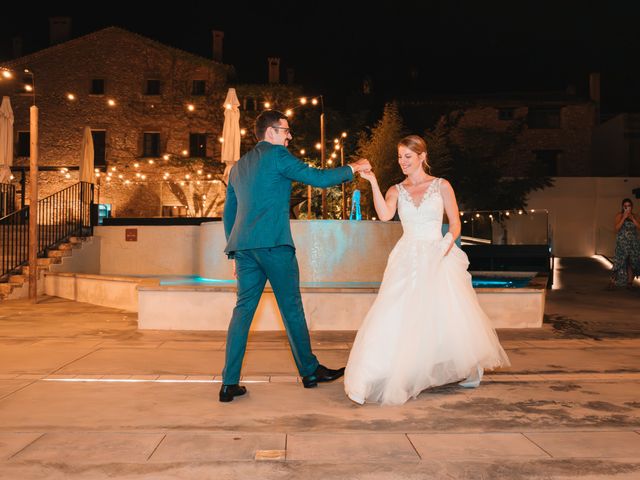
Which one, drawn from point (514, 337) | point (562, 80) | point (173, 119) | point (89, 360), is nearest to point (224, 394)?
point (89, 360)

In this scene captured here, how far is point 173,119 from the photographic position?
33.3m

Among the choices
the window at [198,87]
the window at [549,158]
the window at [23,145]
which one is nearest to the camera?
the window at [23,145]

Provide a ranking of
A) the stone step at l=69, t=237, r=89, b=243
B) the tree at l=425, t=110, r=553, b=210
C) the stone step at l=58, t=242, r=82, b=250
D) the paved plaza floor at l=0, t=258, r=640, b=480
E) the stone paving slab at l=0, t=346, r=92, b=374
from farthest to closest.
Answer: the tree at l=425, t=110, r=553, b=210
the stone step at l=69, t=237, r=89, b=243
the stone step at l=58, t=242, r=82, b=250
the stone paving slab at l=0, t=346, r=92, b=374
the paved plaza floor at l=0, t=258, r=640, b=480

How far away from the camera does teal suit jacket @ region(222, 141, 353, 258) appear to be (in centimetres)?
451

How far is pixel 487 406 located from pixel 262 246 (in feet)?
6.01

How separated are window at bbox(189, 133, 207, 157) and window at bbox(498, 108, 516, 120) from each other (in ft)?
51.0

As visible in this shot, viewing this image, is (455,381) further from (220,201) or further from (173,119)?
(173,119)

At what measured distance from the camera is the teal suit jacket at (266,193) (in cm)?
451

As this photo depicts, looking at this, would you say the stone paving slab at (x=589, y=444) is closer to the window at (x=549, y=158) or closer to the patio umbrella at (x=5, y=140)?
the patio umbrella at (x=5, y=140)

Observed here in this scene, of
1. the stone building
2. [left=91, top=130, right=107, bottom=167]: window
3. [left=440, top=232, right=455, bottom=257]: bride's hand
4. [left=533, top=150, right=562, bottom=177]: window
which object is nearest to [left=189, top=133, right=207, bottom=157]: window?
the stone building

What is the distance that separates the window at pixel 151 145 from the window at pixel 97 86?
3.07 meters

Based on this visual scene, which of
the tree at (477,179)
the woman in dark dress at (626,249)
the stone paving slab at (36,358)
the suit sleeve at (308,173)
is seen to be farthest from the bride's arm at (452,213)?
the tree at (477,179)

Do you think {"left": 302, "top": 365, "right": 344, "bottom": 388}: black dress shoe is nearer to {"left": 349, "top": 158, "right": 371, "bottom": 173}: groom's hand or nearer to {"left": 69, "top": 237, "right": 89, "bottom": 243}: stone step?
{"left": 349, "top": 158, "right": 371, "bottom": 173}: groom's hand

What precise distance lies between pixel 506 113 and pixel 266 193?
32.9 metres
